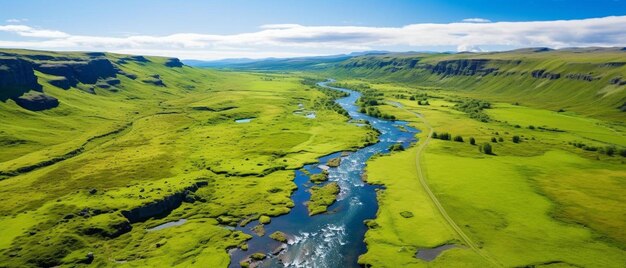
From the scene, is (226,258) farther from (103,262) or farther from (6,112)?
(6,112)

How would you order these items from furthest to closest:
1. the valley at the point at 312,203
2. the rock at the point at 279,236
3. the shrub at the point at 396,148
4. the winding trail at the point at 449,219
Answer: the shrub at the point at 396,148, the rock at the point at 279,236, the valley at the point at 312,203, the winding trail at the point at 449,219

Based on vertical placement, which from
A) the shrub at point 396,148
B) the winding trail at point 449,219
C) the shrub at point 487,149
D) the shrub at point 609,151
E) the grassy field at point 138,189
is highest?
the shrub at point 609,151

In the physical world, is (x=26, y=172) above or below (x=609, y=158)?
below

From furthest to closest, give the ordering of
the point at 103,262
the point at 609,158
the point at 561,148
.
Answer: the point at 561,148, the point at 609,158, the point at 103,262

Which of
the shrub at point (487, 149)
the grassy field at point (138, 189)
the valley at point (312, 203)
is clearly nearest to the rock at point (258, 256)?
the valley at point (312, 203)

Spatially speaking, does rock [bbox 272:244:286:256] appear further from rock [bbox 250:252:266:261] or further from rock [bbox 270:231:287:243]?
rock [bbox 250:252:266:261]

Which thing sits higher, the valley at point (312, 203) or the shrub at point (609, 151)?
the shrub at point (609, 151)

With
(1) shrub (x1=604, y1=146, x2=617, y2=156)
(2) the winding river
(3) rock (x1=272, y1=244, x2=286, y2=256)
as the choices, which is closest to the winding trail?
(2) the winding river

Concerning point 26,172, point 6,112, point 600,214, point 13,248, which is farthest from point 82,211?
point 6,112

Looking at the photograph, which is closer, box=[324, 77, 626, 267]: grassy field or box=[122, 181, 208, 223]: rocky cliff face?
box=[324, 77, 626, 267]: grassy field

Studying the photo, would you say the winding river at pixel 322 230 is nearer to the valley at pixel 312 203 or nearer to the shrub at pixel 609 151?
the valley at pixel 312 203

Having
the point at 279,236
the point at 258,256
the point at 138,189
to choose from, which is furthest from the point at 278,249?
the point at 138,189
